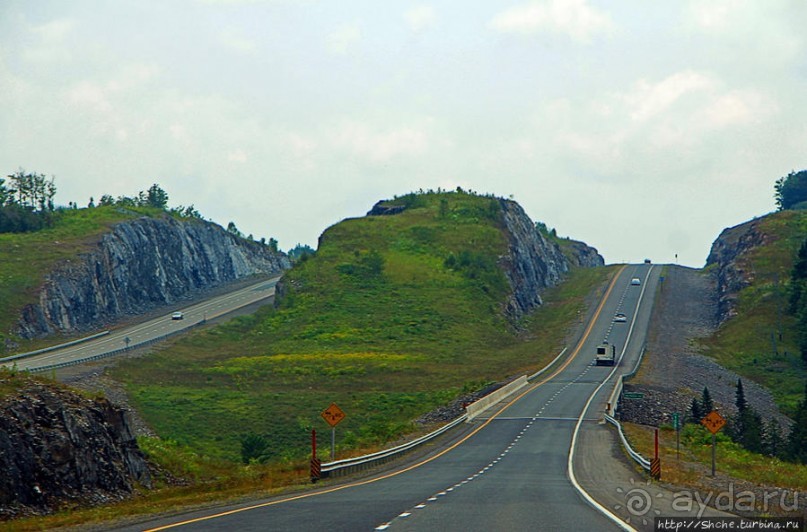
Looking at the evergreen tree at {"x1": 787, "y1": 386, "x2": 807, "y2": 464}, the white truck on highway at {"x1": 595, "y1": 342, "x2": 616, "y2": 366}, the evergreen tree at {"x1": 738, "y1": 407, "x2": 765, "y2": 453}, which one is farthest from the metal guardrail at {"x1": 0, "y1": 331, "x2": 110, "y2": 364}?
the evergreen tree at {"x1": 787, "y1": 386, "x2": 807, "y2": 464}

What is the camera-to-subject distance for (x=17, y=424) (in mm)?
28938

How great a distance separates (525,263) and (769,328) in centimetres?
5242

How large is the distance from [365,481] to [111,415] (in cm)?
970

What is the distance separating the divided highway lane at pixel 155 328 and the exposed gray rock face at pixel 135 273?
5288mm

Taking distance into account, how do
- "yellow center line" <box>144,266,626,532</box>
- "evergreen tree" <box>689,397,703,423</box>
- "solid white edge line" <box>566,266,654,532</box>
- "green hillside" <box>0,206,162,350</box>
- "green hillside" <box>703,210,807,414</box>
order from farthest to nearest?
1. "green hillside" <box>0,206,162,350</box>
2. "green hillside" <box>703,210,807,414</box>
3. "evergreen tree" <box>689,397,703,423</box>
4. "yellow center line" <box>144,266,626,532</box>
5. "solid white edge line" <box>566,266,654,532</box>

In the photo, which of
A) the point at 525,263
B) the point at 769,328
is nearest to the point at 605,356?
the point at 769,328

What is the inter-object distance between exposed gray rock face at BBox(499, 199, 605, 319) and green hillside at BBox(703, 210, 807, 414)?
107 feet

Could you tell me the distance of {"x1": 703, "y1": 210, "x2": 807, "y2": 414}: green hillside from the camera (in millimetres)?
101062

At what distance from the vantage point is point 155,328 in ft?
413

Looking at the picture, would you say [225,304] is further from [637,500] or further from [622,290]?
[637,500]

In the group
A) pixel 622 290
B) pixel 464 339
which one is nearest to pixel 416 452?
pixel 464 339

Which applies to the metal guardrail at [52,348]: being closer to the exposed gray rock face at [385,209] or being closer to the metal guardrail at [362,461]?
the metal guardrail at [362,461]

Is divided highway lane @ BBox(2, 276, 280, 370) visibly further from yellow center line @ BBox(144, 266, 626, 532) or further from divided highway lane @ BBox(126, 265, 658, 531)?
divided highway lane @ BBox(126, 265, 658, 531)

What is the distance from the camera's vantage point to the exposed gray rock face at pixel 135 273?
117m
